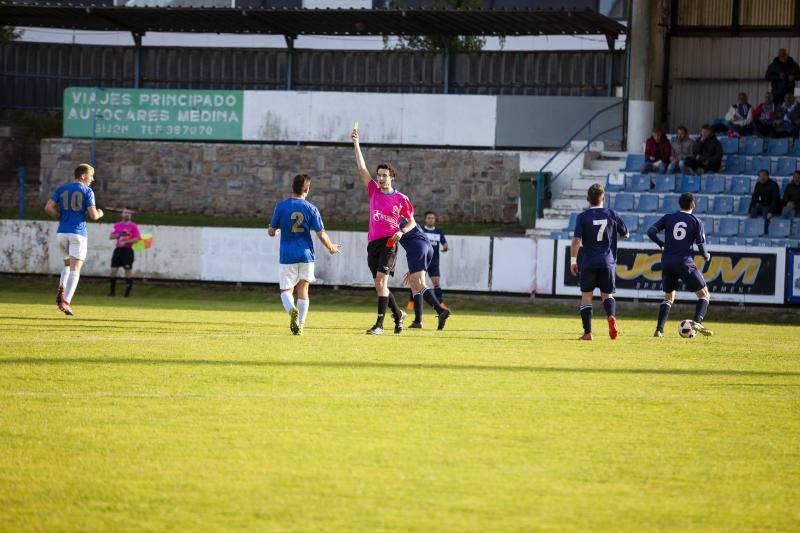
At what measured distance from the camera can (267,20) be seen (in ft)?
120

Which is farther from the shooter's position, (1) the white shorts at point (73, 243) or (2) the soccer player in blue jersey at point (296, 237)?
(1) the white shorts at point (73, 243)

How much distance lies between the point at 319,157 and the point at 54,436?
28.7 meters

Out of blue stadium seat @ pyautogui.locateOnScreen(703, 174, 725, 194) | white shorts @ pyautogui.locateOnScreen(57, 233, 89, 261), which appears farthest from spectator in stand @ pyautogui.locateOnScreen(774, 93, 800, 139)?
white shorts @ pyautogui.locateOnScreen(57, 233, 89, 261)

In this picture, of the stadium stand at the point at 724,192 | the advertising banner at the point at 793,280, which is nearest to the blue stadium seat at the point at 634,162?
the stadium stand at the point at 724,192

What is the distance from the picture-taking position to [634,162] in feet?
108

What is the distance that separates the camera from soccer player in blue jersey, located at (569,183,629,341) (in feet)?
54.5

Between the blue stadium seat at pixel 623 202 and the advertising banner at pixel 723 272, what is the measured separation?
331 centimetres

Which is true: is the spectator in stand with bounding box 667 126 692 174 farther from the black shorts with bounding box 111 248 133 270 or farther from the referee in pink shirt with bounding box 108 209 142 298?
the black shorts with bounding box 111 248 133 270

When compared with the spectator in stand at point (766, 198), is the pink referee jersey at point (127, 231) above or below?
below

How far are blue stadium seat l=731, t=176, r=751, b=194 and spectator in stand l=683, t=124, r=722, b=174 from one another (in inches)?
24.7

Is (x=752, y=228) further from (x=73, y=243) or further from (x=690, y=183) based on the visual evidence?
(x=73, y=243)

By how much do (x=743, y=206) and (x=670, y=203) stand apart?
1803mm

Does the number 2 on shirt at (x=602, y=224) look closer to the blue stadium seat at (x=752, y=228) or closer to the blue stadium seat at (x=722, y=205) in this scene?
the blue stadium seat at (x=752, y=228)

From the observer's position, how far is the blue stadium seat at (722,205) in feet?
99.6
